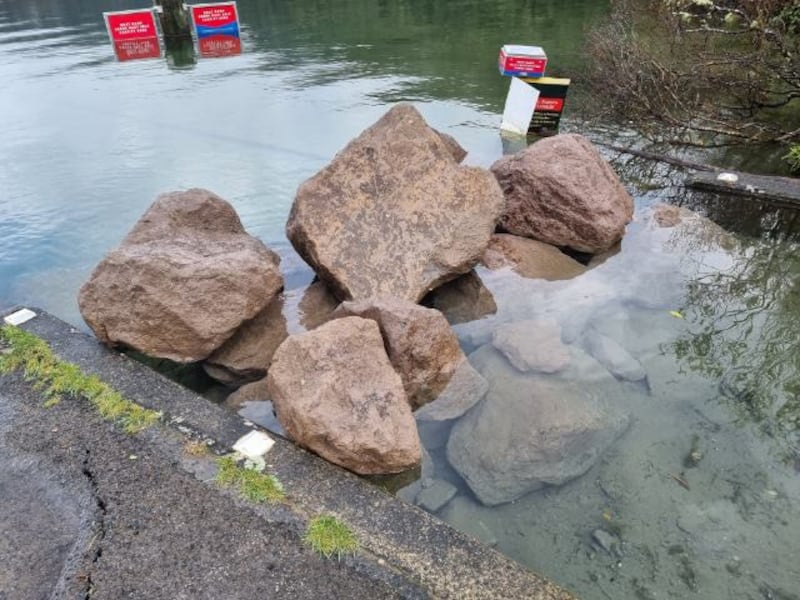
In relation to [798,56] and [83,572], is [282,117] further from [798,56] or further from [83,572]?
[83,572]

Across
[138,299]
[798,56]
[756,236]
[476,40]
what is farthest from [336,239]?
[476,40]

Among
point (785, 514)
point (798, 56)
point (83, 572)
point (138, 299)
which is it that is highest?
point (798, 56)

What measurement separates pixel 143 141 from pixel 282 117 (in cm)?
209

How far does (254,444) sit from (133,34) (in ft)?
45.3

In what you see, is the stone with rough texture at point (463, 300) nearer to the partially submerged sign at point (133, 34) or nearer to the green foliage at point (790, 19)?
the green foliage at point (790, 19)

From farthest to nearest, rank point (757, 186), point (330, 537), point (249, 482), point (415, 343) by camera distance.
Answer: point (757, 186) < point (415, 343) < point (249, 482) < point (330, 537)

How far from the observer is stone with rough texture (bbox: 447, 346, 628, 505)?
3531 mm

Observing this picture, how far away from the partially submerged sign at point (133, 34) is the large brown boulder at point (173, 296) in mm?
11076

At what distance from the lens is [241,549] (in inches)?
110

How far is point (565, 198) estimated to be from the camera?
18.3 ft

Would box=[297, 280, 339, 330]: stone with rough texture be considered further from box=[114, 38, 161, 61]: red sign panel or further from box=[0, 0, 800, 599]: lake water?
box=[114, 38, 161, 61]: red sign panel

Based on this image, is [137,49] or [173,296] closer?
[173,296]

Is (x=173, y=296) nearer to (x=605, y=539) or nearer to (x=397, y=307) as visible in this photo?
(x=397, y=307)

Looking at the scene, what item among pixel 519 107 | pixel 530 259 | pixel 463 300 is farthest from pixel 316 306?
pixel 519 107
